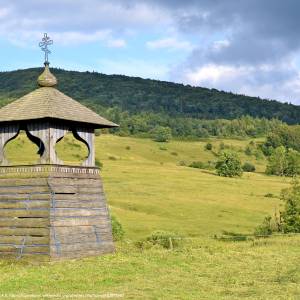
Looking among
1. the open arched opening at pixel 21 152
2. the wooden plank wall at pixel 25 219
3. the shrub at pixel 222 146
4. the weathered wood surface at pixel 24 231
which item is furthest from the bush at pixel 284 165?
the weathered wood surface at pixel 24 231

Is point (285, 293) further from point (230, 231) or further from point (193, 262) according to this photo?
point (230, 231)

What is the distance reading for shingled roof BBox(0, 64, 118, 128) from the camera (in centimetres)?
2355

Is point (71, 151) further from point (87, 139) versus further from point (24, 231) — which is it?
point (24, 231)

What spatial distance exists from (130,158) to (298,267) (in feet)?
335

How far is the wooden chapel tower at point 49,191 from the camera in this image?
22906 mm

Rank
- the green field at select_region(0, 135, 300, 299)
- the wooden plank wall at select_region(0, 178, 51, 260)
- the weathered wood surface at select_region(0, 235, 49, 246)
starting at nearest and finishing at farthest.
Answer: the green field at select_region(0, 135, 300, 299)
the weathered wood surface at select_region(0, 235, 49, 246)
the wooden plank wall at select_region(0, 178, 51, 260)

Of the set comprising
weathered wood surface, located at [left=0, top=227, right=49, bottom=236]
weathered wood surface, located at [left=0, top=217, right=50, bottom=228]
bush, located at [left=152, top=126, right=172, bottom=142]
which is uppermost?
bush, located at [left=152, top=126, right=172, bottom=142]

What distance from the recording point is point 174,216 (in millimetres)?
68625

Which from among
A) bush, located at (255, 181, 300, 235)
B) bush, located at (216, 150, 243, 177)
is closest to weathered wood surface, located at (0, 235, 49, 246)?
bush, located at (255, 181, 300, 235)

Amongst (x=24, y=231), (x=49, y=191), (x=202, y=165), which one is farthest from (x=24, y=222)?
(x=202, y=165)

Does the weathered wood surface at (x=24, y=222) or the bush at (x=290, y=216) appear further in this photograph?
the bush at (x=290, y=216)

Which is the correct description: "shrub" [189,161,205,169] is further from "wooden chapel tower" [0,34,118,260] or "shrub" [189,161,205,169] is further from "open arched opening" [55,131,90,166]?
"wooden chapel tower" [0,34,118,260]

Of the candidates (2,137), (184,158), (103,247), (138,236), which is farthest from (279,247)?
(184,158)

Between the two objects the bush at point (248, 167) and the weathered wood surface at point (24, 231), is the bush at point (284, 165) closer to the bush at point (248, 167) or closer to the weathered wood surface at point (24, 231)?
the bush at point (248, 167)
